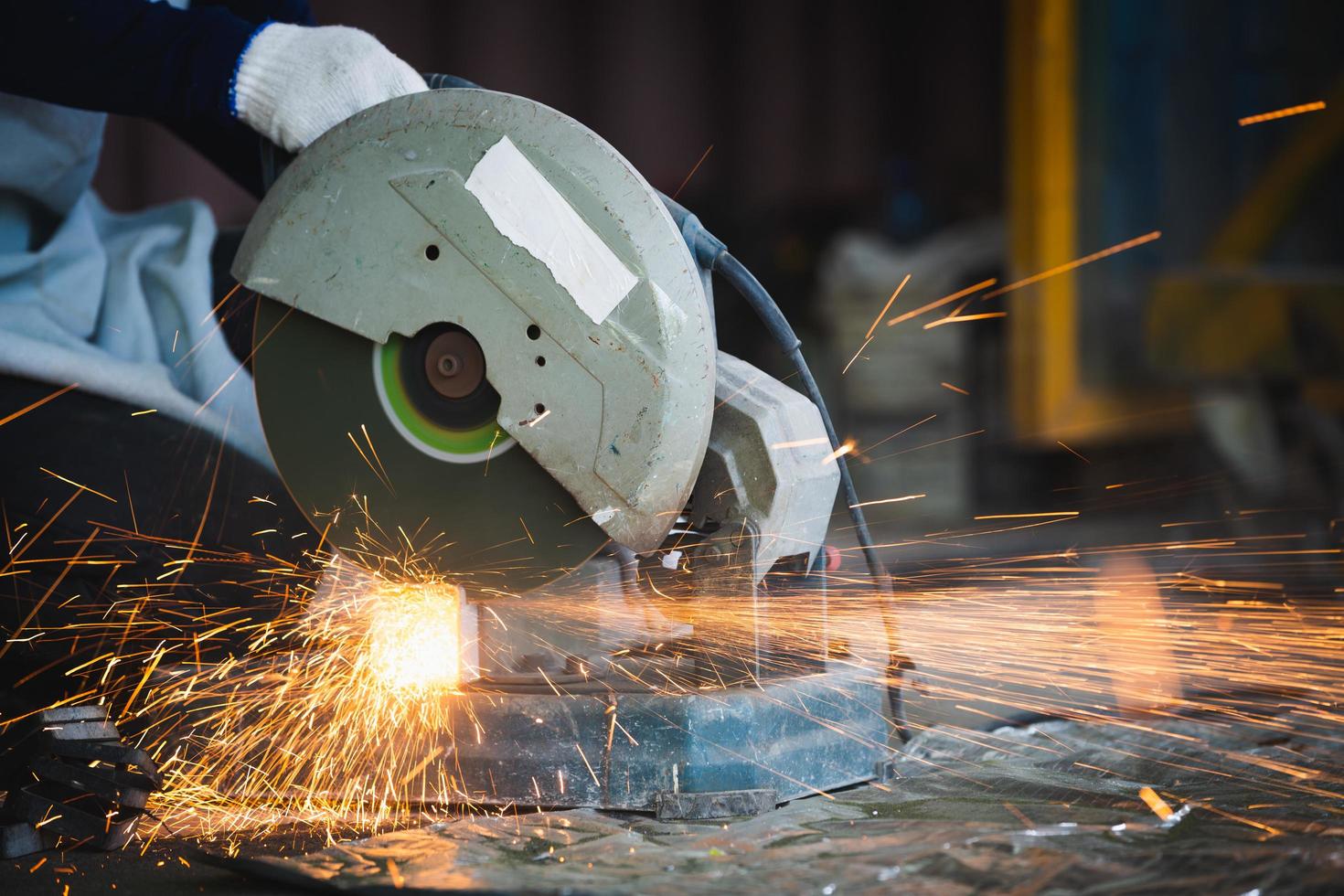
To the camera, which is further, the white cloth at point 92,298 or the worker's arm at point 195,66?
the white cloth at point 92,298

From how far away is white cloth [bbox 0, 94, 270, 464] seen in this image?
201 cm

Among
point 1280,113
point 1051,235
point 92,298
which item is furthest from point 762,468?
point 1280,113

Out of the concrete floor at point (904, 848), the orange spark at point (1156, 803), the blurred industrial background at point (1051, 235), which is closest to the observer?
the concrete floor at point (904, 848)

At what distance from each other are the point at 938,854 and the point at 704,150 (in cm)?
548

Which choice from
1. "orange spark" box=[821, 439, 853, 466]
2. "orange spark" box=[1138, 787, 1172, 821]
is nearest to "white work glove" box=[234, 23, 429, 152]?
"orange spark" box=[821, 439, 853, 466]

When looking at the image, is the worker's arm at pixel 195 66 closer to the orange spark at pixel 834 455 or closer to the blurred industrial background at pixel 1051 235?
the orange spark at pixel 834 455

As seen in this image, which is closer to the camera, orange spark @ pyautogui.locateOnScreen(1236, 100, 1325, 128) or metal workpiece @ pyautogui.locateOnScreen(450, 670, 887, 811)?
metal workpiece @ pyautogui.locateOnScreen(450, 670, 887, 811)

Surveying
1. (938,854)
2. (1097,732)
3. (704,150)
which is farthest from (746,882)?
(704,150)

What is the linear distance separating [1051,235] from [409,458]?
4.26 meters

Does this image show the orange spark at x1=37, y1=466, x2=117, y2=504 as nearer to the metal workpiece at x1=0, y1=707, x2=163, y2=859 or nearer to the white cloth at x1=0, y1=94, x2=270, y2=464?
the white cloth at x1=0, y1=94, x2=270, y2=464

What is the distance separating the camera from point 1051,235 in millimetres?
5328

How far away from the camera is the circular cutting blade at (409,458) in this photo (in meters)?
1.57

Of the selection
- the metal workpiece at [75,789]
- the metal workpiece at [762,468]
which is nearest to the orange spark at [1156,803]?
the metal workpiece at [762,468]

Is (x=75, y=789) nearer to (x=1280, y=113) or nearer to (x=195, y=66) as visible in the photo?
(x=195, y=66)
